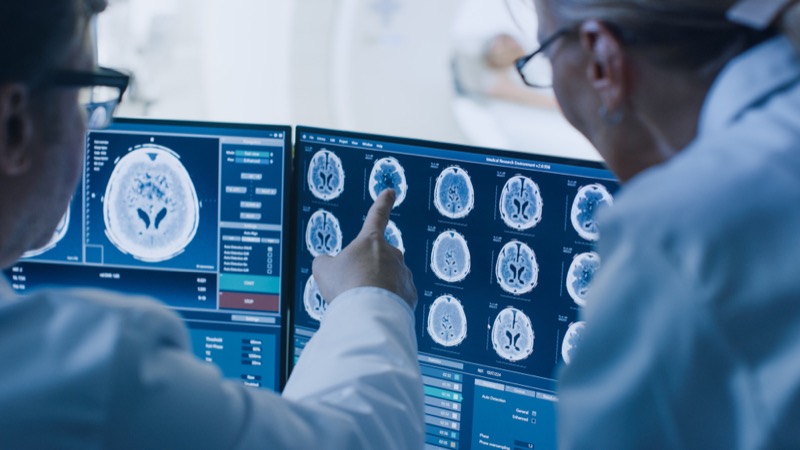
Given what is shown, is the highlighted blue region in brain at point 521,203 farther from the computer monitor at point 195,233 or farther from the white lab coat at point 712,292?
the white lab coat at point 712,292

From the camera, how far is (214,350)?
148cm

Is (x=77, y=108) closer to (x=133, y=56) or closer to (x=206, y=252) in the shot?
(x=206, y=252)

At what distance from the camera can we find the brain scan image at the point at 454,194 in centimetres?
129

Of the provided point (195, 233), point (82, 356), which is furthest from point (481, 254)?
point (82, 356)

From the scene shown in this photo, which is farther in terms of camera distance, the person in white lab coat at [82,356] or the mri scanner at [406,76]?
the mri scanner at [406,76]

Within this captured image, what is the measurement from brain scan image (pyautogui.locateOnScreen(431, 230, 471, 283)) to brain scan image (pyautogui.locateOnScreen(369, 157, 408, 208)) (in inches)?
3.5

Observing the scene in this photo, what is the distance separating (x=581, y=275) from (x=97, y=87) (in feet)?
2.19

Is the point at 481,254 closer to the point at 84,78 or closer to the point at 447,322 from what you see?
the point at 447,322

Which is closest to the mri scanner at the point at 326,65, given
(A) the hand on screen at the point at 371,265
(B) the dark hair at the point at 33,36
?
(A) the hand on screen at the point at 371,265

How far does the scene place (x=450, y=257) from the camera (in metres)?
1.31

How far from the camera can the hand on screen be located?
117cm

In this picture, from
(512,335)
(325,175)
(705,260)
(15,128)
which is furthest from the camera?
(325,175)

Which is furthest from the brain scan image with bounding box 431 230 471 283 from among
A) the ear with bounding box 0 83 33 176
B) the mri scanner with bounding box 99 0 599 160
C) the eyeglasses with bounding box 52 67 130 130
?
the mri scanner with bounding box 99 0 599 160

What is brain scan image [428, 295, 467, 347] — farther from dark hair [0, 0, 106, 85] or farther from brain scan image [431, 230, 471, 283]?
dark hair [0, 0, 106, 85]
